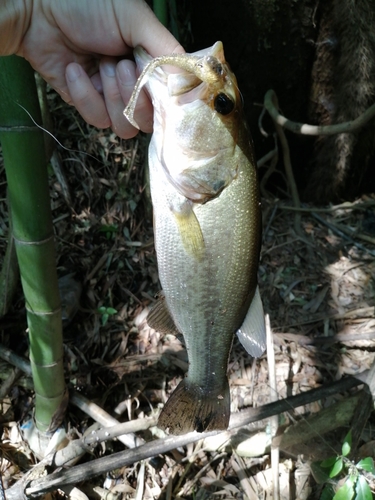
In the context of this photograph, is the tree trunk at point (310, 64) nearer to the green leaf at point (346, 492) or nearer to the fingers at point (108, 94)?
the fingers at point (108, 94)

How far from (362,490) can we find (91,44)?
1.75 metres

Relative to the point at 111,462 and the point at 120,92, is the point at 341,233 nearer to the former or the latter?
the point at 111,462

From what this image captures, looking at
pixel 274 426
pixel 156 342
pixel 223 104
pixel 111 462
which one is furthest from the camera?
pixel 156 342

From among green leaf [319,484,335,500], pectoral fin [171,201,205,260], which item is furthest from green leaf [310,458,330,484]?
pectoral fin [171,201,205,260]

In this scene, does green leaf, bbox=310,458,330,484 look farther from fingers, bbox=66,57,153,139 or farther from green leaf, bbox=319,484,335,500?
fingers, bbox=66,57,153,139

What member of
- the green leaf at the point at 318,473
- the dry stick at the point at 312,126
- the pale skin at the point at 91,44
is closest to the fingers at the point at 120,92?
the pale skin at the point at 91,44

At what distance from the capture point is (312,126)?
262 centimetres

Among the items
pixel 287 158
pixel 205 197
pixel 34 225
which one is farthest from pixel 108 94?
pixel 287 158

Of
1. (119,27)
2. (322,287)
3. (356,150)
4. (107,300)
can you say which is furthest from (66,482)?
(356,150)

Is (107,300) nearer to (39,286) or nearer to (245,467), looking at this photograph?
(39,286)

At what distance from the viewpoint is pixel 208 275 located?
1194mm

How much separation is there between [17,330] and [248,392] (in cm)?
133

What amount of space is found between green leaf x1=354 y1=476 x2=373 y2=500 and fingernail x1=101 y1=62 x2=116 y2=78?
63.7 inches

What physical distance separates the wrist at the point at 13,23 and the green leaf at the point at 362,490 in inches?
72.8
